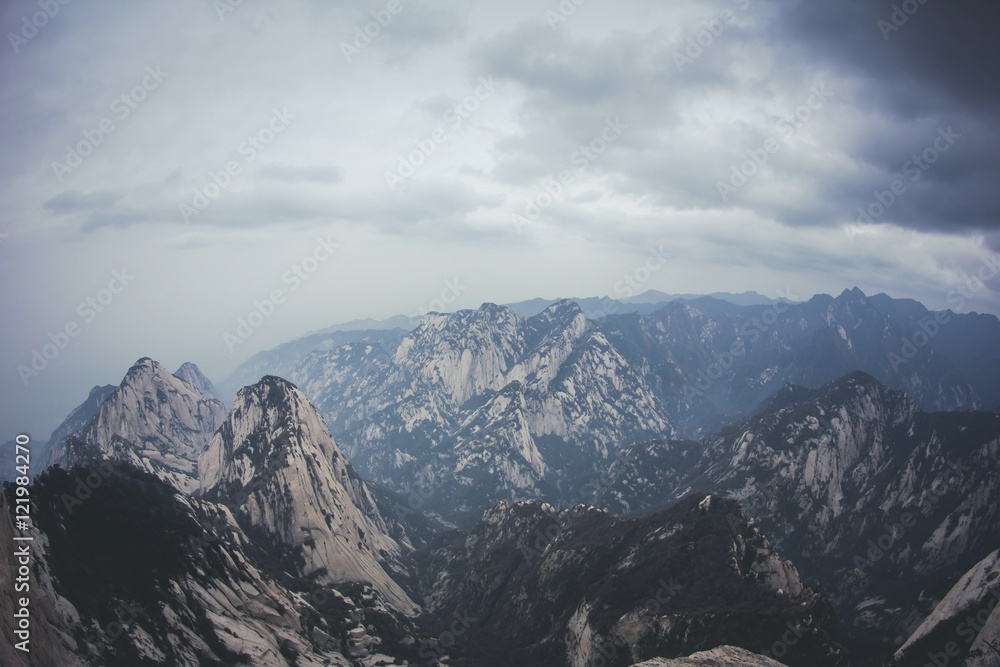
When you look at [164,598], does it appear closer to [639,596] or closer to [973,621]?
[639,596]

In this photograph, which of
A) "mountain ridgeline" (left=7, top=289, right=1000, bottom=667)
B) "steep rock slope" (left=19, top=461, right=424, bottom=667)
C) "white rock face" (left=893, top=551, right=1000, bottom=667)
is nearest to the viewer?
"white rock face" (left=893, top=551, right=1000, bottom=667)

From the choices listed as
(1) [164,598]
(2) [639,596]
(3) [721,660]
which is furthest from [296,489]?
(3) [721,660]

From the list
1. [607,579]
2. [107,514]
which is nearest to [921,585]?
[607,579]

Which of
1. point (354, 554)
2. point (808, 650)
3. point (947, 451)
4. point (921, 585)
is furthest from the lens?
point (947, 451)

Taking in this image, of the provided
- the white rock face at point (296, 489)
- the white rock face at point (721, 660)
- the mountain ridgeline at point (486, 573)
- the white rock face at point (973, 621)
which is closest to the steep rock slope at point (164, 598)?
the mountain ridgeline at point (486, 573)

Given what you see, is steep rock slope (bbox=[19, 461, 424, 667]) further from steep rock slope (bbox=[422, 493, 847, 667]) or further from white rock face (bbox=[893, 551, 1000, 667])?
white rock face (bbox=[893, 551, 1000, 667])

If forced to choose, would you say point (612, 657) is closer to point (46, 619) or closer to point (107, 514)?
point (46, 619)

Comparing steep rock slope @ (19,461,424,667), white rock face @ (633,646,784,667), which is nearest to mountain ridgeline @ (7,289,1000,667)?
steep rock slope @ (19,461,424,667)
